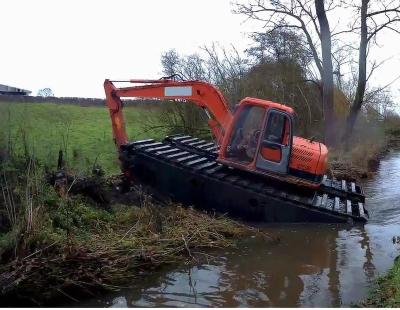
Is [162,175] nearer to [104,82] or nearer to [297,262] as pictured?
[104,82]

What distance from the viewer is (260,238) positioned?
9.25m

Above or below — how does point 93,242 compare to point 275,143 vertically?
below

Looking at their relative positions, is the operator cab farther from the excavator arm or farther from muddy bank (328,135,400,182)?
muddy bank (328,135,400,182)

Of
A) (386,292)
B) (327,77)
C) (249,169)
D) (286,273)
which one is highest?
(327,77)

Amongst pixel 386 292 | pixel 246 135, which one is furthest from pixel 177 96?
pixel 386 292

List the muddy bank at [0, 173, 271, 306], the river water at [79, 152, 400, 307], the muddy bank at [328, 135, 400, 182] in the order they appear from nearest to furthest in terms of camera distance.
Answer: the muddy bank at [0, 173, 271, 306] → the river water at [79, 152, 400, 307] → the muddy bank at [328, 135, 400, 182]

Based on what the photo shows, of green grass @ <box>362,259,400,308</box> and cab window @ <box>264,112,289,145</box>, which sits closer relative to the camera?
green grass @ <box>362,259,400,308</box>

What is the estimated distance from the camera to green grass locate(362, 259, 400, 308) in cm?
546

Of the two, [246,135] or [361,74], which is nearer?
[246,135]

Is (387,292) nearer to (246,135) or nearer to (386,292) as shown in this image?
(386,292)

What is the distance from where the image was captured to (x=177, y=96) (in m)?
11.7

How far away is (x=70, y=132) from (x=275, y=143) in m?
14.6

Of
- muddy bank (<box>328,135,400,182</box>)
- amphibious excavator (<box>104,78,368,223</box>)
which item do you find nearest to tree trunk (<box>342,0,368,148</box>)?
muddy bank (<box>328,135,400,182</box>)

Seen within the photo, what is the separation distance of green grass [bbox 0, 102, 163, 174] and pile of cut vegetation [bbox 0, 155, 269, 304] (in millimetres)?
1690
